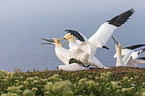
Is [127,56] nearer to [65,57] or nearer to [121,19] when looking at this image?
[121,19]

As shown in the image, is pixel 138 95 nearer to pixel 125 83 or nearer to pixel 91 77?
pixel 125 83

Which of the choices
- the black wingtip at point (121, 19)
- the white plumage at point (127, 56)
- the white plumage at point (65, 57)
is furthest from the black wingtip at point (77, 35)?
the white plumage at point (127, 56)

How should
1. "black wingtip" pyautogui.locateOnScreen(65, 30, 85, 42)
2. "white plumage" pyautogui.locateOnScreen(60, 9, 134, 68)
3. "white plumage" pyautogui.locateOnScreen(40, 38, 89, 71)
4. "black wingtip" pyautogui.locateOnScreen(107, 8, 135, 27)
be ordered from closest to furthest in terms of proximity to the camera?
"black wingtip" pyautogui.locateOnScreen(65, 30, 85, 42) → "white plumage" pyautogui.locateOnScreen(40, 38, 89, 71) → "white plumage" pyautogui.locateOnScreen(60, 9, 134, 68) → "black wingtip" pyautogui.locateOnScreen(107, 8, 135, 27)

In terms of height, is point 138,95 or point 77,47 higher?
point 77,47

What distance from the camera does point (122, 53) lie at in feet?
32.5

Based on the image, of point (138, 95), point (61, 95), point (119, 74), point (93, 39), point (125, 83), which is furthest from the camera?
point (93, 39)

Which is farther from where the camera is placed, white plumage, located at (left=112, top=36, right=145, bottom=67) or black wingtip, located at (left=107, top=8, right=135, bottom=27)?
white plumage, located at (left=112, top=36, right=145, bottom=67)

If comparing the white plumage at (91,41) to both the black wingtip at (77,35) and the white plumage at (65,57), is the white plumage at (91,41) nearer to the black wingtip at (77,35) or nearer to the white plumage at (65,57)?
the black wingtip at (77,35)

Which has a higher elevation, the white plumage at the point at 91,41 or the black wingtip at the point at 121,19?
the black wingtip at the point at 121,19

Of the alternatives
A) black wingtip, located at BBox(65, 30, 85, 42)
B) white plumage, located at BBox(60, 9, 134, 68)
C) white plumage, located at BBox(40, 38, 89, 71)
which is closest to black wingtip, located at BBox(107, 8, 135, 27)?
white plumage, located at BBox(60, 9, 134, 68)

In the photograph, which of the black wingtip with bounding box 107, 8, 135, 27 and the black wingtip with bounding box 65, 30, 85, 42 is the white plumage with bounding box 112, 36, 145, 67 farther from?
the black wingtip with bounding box 65, 30, 85, 42

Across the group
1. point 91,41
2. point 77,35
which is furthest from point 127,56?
point 77,35

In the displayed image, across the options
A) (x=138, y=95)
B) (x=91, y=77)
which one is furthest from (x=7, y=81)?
(x=138, y=95)

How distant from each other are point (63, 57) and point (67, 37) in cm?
64
